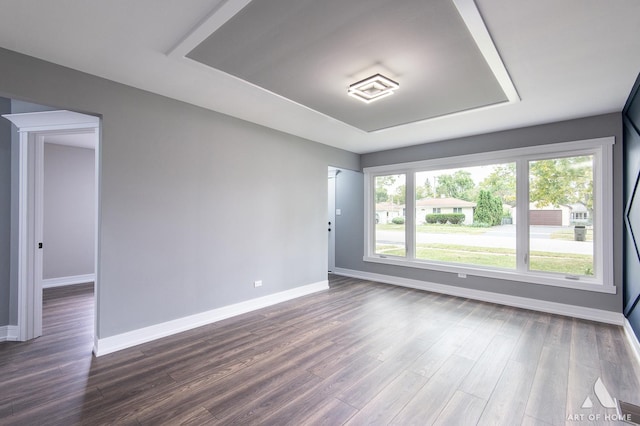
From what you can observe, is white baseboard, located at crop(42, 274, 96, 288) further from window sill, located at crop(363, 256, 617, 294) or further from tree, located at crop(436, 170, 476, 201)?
tree, located at crop(436, 170, 476, 201)

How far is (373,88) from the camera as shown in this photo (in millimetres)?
2814

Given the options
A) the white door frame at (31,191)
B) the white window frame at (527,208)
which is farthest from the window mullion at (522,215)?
the white door frame at (31,191)

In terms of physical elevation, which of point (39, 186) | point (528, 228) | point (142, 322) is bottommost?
point (142, 322)

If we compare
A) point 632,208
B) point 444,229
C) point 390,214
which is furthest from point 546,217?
point 390,214

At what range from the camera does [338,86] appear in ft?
9.45

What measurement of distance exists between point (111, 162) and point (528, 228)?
18.0 feet

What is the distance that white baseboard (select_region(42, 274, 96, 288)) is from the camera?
5.26m

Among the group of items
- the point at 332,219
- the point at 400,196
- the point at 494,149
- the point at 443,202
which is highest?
the point at 494,149

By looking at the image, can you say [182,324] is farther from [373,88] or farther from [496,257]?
[496,257]

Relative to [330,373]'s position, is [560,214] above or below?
above

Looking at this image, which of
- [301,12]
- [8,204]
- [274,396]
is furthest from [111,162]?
[274,396]

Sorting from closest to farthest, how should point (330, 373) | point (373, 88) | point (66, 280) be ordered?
point (330, 373) → point (373, 88) → point (66, 280)

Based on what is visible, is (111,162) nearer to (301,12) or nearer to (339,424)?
(301,12)

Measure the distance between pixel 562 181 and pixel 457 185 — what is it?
143 centimetres
